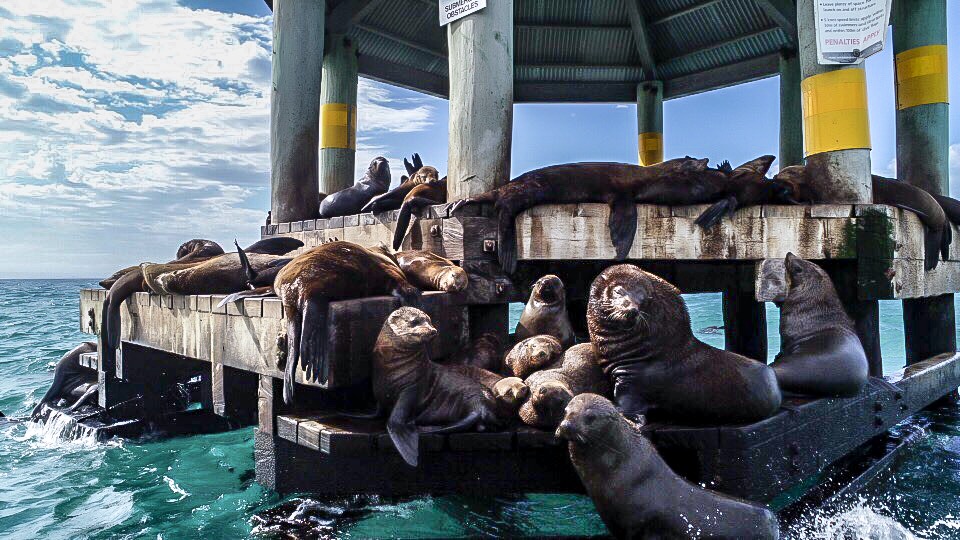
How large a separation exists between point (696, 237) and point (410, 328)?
2.92 m

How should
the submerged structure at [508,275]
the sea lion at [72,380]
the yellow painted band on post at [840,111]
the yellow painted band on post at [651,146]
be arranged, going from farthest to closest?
the yellow painted band on post at [651,146], the sea lion at [72,380], the yellow painted band on post at [840,111], the submerged structure at [508,275]

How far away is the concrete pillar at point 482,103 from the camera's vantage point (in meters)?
5.92

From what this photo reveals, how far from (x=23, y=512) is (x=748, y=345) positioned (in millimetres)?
7631

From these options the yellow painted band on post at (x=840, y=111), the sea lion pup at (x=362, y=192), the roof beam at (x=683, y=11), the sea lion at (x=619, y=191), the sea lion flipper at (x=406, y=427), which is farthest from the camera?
the roof beam at (x=683, y=11)

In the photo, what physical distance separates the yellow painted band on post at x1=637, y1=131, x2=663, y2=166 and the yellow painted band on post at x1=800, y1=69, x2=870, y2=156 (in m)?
8.23

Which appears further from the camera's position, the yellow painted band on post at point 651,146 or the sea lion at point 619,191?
the yellow painted band on post at point 651,146

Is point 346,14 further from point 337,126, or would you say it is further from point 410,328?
point 410,328

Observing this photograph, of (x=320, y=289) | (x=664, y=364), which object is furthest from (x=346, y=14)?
(x=664, y=364)

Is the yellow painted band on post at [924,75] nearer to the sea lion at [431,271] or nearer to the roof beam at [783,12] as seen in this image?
the roof beam at [783,12]

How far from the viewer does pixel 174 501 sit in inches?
201

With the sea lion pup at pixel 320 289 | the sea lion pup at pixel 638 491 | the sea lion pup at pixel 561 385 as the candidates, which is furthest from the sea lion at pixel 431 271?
the sea lion pup at pixel 638 491

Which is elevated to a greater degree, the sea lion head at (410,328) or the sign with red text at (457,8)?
the sign with red text at (457,8)

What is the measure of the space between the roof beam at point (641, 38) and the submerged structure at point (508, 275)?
120 inches

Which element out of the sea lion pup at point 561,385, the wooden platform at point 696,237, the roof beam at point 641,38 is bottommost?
the sea lion pup at point 561,385
